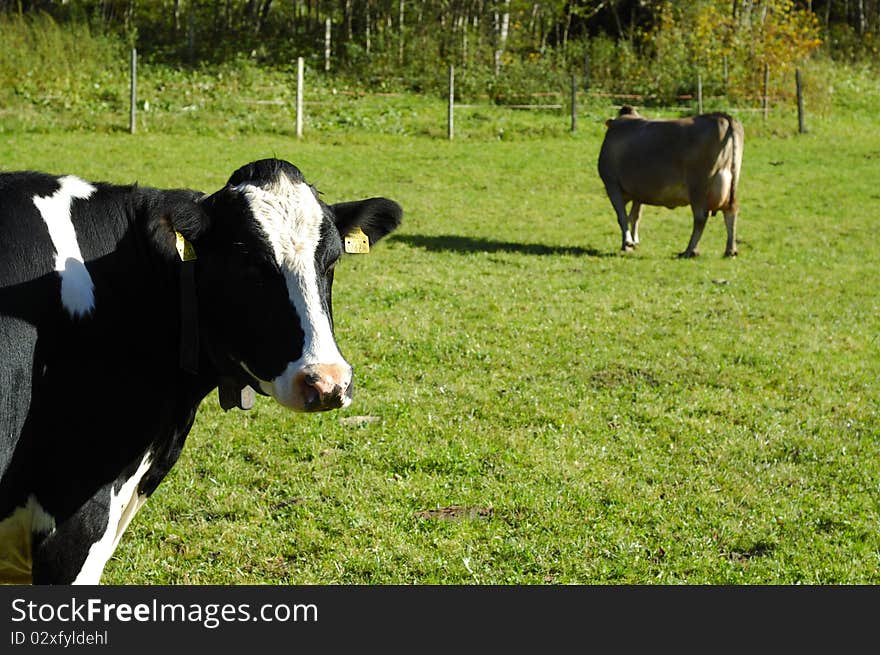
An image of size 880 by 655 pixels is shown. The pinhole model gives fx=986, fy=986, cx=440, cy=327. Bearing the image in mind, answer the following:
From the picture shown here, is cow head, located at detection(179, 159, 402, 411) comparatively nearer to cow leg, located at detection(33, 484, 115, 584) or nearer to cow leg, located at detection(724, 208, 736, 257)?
cow leg, located at detection(33, 484, 115, 584)

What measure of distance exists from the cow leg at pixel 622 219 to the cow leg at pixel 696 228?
0.83 metres

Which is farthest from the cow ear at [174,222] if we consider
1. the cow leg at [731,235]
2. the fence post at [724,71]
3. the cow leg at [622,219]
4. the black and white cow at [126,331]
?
the fence post at [724,71]

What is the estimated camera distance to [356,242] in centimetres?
394

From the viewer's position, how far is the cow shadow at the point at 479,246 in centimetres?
1372

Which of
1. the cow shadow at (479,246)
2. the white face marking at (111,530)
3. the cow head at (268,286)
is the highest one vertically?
the cow head at (268,286)

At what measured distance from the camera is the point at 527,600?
13.0 ft

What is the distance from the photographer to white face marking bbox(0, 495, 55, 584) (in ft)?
10.8

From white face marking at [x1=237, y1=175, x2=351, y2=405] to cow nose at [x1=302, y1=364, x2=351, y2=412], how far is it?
37mm

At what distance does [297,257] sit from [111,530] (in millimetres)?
1178

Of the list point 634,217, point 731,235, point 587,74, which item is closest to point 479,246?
point 634,217

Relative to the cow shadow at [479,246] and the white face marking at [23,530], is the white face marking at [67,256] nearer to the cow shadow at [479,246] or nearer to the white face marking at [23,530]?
the white face marking at [23,530]

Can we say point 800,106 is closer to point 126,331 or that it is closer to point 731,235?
point 731,235

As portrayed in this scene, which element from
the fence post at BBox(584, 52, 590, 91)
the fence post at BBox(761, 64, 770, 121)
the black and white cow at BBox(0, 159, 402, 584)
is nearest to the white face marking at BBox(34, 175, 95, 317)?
the black and white cow at BBox(0, 159, 402, 584)

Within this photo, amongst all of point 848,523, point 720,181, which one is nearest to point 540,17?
point 720,181
